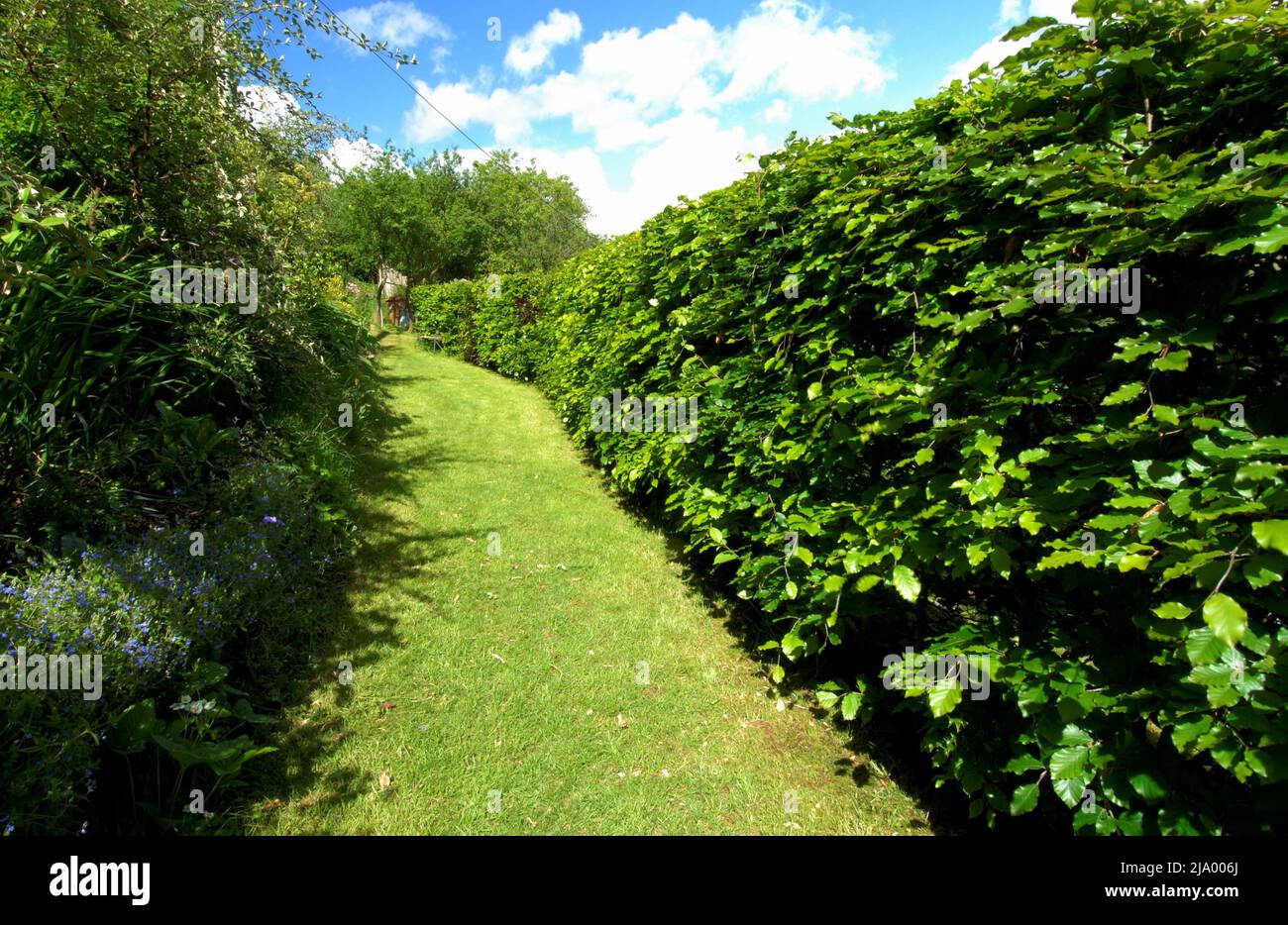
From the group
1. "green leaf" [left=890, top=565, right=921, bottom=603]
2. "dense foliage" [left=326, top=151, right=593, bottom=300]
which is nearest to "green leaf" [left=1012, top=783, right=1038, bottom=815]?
"green leaf" [left=890, top=565, right=921, bottom=603]

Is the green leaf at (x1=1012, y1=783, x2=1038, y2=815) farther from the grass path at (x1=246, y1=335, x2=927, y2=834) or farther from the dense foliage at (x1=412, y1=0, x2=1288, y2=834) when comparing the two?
the grass path at (x1=246, y1=335, x2=927, y2=834)

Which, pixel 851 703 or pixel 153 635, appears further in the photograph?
pixel 851 703

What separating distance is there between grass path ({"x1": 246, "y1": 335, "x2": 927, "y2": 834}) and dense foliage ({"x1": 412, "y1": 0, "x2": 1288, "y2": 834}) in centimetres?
61

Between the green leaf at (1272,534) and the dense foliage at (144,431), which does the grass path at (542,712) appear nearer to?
the dense foliage at (144,431)

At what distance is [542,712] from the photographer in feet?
Result: 11.1

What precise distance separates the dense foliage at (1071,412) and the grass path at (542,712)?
2.01 ft

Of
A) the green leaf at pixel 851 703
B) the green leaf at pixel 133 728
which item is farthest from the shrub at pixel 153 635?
the green leaf at pixel 851 703

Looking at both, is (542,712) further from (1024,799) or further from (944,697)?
(1024,799)

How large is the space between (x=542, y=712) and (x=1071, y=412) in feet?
10.8

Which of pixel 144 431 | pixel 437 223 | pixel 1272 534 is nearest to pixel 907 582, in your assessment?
pixel 1272 534

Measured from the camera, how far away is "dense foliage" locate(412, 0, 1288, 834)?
1.50 m
